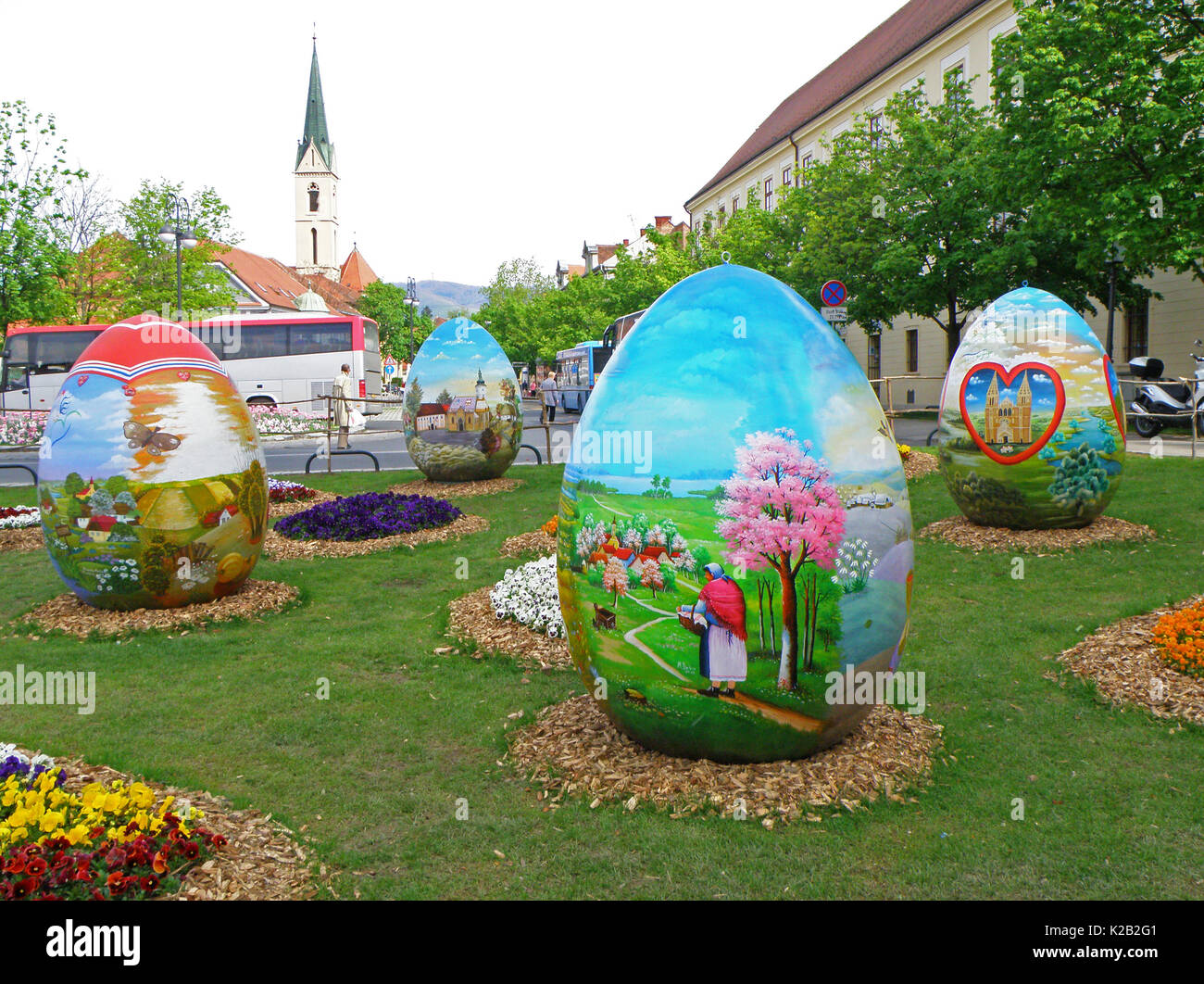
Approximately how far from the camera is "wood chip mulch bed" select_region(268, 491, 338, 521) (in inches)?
598

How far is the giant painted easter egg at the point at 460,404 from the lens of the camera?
17031 mm

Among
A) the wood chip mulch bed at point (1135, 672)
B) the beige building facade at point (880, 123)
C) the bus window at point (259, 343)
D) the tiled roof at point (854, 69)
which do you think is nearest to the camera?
the wood chip mulch bed at point (1135, 672)

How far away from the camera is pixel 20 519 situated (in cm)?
1430

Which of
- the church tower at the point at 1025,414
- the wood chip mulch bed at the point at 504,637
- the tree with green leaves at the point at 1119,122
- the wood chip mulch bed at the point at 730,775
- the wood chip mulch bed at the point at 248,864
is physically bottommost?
the wood chip mulch bed at the point at 248,864

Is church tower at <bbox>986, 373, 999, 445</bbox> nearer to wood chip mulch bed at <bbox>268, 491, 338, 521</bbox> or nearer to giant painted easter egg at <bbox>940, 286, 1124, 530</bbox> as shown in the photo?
giant painted easter egg at <bbox>940, 286, 1124, 530</bbox>

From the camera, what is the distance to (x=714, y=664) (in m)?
4.98

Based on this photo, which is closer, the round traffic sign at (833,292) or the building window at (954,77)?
the round traffic sign at (833,292)

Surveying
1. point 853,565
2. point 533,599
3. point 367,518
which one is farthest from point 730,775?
point 367,518

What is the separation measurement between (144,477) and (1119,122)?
73.6 ft

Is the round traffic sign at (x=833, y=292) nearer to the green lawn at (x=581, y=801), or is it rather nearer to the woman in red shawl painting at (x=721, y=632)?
the green lawn at (x=581, y=801)

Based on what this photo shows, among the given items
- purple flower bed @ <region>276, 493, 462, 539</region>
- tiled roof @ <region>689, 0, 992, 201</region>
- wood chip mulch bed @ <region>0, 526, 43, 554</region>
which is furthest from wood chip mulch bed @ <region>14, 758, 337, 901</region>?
tiled roof @ <region>689, 0, 992, 201</region>

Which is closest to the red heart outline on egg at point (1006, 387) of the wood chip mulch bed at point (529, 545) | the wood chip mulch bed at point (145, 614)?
the wood chip mulch bed at point (529, 545)

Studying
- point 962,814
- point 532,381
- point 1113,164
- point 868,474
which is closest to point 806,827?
point 962,814

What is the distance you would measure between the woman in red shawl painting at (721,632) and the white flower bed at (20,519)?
12443 millimetres
